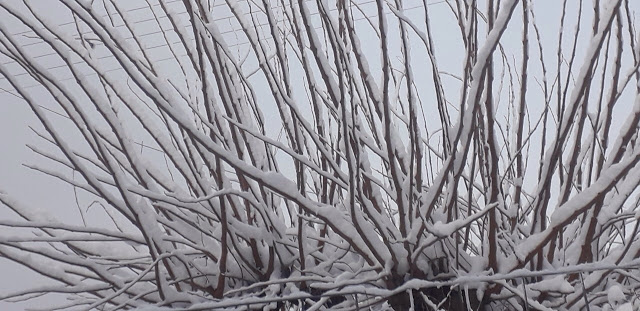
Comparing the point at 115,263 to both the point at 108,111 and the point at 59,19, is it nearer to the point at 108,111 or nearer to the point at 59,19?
the point at 108,111

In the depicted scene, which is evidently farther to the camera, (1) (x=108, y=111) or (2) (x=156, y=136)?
(2) (x=156, y=136)

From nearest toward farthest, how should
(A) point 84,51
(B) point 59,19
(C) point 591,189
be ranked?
(C) point 591,189 → (A) point 84,51 → (B) point 59,19

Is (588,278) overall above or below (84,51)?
below

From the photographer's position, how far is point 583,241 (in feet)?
1.62

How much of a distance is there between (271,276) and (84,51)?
0.64 feet

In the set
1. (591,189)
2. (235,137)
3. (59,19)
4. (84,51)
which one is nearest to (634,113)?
(591,189)

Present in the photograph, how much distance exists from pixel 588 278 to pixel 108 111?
1.01 feet

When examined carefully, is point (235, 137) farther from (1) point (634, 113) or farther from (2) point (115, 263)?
(1) point (634, 113)

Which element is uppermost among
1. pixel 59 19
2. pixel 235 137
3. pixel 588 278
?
pixel 59 19

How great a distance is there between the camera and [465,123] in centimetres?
47

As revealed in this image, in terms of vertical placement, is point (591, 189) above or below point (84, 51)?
below

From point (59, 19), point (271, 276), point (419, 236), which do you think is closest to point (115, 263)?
point (271, 276)

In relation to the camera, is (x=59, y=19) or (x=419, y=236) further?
(x=59, y=19)

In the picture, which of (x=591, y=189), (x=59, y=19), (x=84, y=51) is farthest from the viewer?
(x=59, y=19)
